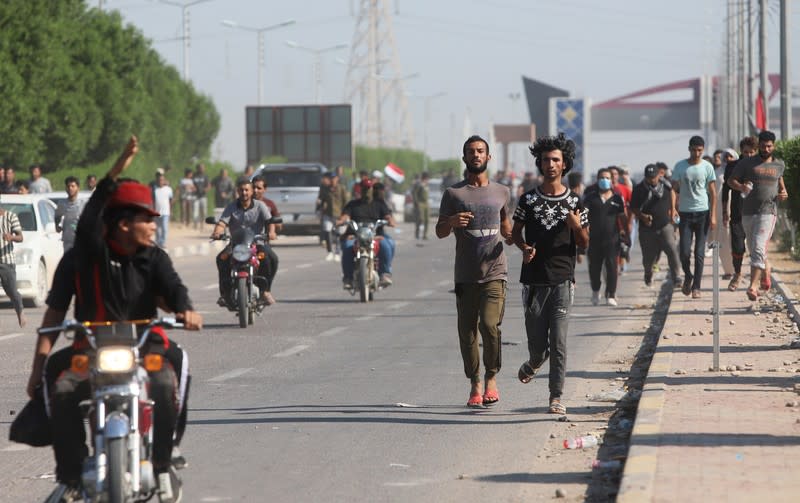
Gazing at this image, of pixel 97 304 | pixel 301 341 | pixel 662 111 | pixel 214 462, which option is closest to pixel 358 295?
pixel 301 341

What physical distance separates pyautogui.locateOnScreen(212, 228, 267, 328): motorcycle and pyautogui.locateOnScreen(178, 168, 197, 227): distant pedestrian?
30.7 m

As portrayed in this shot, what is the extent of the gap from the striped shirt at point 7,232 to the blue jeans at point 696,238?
25.5ft

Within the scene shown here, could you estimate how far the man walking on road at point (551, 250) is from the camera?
10.5m

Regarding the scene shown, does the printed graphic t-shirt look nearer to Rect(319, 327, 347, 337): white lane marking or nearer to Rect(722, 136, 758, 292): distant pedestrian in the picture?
Rect(319, 327, 347, 337): white lane marking

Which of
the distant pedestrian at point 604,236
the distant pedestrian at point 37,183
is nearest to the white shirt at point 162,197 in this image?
the distant pedestrian at point 37,183

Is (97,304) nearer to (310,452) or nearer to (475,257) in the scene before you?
(310,452)

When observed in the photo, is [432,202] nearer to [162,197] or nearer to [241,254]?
[162,197]

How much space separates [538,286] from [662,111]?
14776 cm

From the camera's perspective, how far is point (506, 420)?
10.4 meters

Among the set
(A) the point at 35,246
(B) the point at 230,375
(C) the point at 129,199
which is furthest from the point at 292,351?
(C) the point at 129,199

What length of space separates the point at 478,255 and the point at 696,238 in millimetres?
9751

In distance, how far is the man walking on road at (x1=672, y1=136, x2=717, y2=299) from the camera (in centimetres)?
1950

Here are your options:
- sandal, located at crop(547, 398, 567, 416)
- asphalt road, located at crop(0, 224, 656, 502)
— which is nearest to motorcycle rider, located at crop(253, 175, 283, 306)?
asphalt road, located at crop(0, 224, 656, 502)

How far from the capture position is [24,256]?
846 inches
